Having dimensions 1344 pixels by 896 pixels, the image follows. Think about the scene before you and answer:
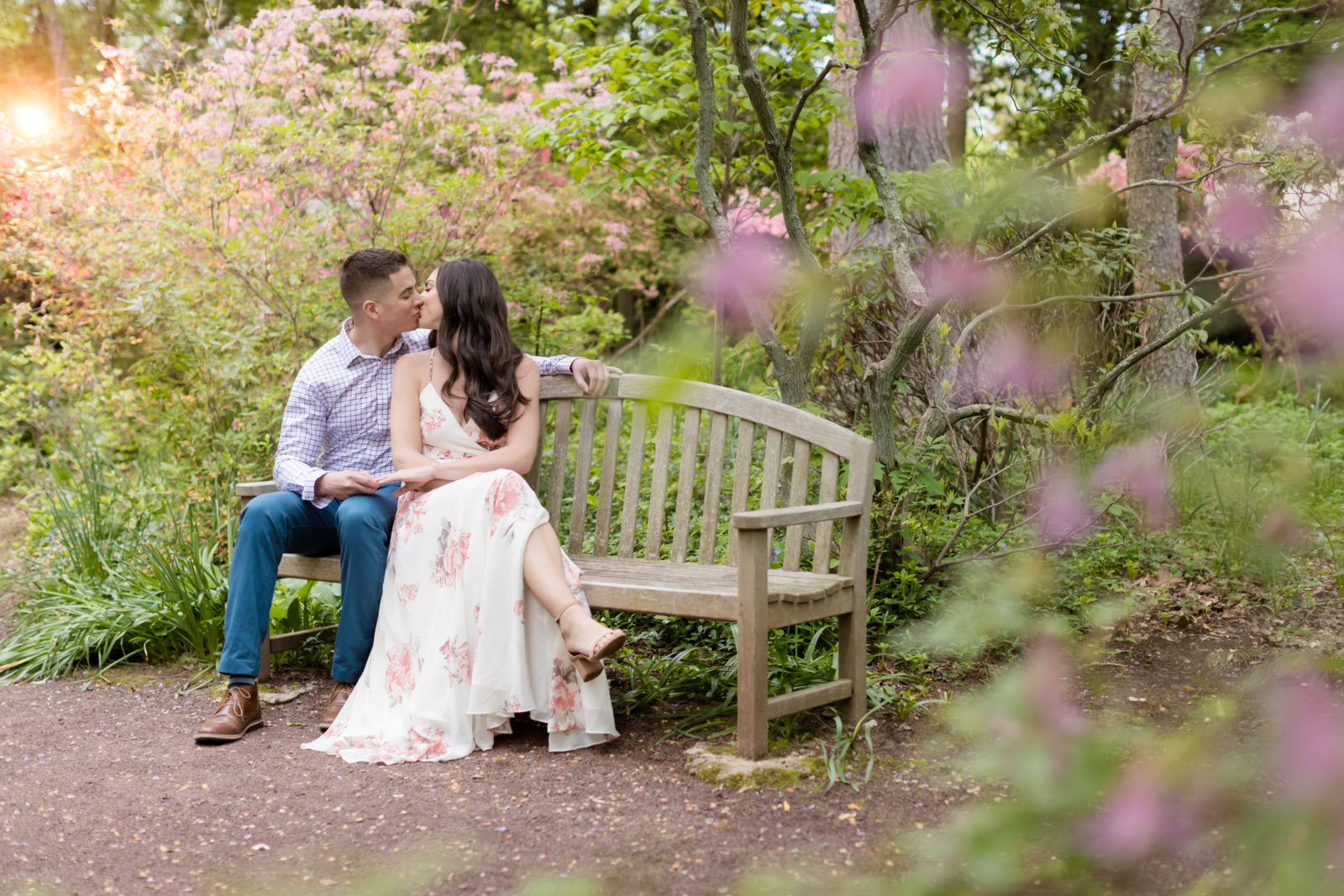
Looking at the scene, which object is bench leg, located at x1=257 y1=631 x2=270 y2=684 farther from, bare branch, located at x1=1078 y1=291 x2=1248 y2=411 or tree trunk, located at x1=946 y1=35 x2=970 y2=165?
tree trunk, located at x1=946 y1=35 x2=970 y2=165

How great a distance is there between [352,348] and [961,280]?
2.04 m

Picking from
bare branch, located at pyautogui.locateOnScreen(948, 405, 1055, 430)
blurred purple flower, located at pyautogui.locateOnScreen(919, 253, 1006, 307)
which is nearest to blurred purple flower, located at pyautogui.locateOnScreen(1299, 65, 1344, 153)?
blurred purple flower, located at pyautogui.locateOnScreen(919, 253, 1006, 307)

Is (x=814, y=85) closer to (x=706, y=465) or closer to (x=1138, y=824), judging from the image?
(x=706, y=465)

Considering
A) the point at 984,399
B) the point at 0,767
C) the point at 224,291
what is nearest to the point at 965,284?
the point at 984,399

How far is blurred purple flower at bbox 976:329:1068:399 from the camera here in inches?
167

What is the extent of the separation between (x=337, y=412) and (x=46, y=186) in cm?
375

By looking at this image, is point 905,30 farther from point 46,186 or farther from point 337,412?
point 46,186

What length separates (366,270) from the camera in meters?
3.77

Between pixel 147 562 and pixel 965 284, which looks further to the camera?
pixel 147 562

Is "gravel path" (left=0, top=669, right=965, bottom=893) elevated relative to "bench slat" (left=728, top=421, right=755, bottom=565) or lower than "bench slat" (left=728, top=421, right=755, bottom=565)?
lower

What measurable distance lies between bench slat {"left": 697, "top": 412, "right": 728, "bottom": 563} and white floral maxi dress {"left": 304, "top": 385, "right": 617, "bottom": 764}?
50 cm

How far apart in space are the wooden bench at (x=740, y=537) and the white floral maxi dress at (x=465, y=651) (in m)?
0.22

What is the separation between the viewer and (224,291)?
5453mm

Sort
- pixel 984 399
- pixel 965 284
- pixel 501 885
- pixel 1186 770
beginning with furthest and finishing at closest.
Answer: pixel 984 399 → pixel 965 284 → pixel 501 885 → pixel 1186 770
